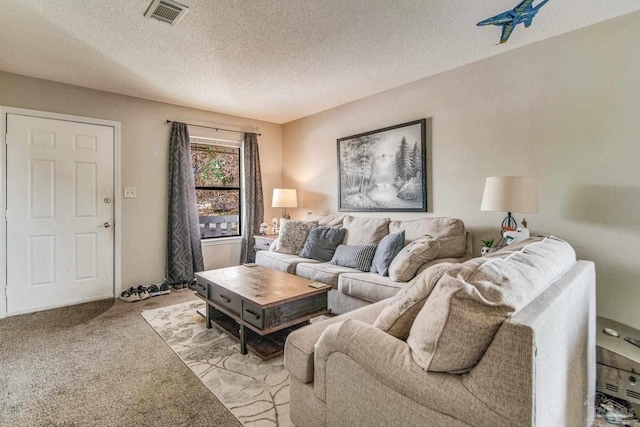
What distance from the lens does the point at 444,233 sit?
2.88 meters

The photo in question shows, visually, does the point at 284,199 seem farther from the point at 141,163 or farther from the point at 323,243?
the point at 141,163

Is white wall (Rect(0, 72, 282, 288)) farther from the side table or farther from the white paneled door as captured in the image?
the side table

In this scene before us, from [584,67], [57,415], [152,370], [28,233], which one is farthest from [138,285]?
[584,67]

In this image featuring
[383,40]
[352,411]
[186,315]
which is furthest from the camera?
[186,315]

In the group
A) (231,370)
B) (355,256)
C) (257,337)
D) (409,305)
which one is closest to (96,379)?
(231,370)

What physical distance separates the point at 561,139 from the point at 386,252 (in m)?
1.65

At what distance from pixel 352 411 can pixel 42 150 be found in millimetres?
3966

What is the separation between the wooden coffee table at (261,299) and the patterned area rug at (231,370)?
6.4 inches

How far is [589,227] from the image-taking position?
7.74 feet

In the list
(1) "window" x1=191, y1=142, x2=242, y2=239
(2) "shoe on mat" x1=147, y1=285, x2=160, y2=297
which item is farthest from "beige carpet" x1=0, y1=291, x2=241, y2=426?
(1) "window" x1=191, y1=142, x2=242, y2=239

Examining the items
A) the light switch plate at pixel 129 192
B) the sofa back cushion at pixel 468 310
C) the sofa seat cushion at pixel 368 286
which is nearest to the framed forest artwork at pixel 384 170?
the sofa seat cushion at pixel 368 286

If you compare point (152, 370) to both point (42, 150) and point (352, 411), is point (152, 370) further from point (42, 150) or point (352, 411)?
point (42, 150)

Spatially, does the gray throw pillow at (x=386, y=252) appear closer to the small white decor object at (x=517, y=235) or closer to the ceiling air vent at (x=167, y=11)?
the small white decor object at (x=517, y=235)

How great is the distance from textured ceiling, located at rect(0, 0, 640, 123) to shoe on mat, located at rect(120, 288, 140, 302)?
2.34 m
